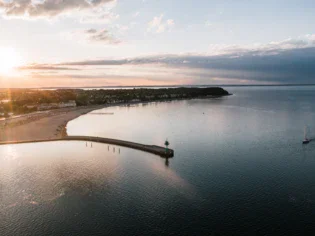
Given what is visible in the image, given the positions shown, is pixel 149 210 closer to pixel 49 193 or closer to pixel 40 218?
pixel 40 218

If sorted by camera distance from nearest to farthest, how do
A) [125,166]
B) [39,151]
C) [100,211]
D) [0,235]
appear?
1. [0,235]
2. [100,211]
3. [125,166]
4. [39,151]

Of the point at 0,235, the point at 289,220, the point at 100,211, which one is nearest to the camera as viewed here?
the point at 0,235

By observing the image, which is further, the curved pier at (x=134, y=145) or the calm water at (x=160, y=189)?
the curved pier at (x=134, y=145)

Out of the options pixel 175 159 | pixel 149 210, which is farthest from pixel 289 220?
pixel 175 159

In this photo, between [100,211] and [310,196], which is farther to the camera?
[310,196]

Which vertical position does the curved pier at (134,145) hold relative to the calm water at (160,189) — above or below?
above

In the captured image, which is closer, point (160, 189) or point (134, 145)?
point (160, 189)

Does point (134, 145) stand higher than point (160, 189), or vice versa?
point (134, 145)
